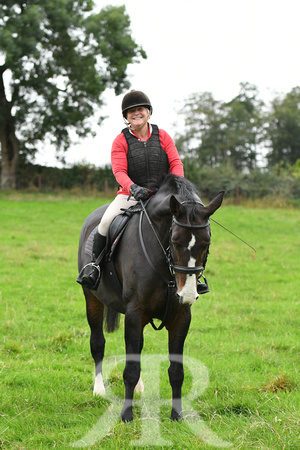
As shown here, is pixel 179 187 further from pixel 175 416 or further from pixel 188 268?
pixel 175 416

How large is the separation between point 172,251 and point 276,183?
2978cm

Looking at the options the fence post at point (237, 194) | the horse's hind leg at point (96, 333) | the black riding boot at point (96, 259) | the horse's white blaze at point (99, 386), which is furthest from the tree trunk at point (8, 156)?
the black riding boot at point (96, 259)

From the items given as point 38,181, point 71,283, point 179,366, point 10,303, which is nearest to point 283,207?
A: point 38,181

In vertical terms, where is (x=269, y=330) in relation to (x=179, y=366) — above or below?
below

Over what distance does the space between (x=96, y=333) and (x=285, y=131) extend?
51070 mm

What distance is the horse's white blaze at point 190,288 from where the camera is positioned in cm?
351

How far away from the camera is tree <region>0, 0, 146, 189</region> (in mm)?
29219

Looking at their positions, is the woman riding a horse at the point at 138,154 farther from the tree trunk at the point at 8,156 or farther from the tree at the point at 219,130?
the tree at the point at 219,130

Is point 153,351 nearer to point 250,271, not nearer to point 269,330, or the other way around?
point 269,330

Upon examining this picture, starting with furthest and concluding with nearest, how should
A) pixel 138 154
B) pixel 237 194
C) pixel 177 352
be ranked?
pixel 237 194, pixel 138 154, pixel 177 352

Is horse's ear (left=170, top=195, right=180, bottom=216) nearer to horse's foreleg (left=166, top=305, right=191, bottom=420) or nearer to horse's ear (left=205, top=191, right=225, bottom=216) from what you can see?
horse's ear (left=205, top=191, right=225, bottom=216)

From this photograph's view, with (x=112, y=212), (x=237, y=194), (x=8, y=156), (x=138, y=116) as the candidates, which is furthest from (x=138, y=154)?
(x=8, y=156)

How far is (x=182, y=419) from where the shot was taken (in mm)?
4152

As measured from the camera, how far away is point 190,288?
139 inches
